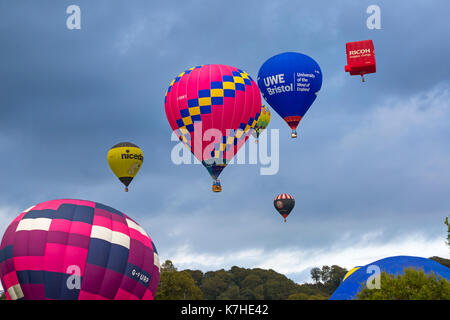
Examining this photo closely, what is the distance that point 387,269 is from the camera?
31609 mm

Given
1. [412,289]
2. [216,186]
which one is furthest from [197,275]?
[412,289]

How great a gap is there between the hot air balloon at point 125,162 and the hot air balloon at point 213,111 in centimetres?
929

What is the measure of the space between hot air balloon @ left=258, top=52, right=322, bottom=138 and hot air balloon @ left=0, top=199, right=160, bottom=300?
13.7m

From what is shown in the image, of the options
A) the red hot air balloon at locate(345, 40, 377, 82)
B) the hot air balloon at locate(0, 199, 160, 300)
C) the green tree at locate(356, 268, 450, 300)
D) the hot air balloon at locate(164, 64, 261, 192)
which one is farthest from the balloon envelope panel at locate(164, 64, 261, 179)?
the green tree at locate(356, 268, 450, 300)

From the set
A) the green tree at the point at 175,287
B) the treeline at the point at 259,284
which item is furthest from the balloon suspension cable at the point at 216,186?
the treeline at the point at 259,284

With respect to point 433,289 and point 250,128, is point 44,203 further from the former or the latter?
point 433,289

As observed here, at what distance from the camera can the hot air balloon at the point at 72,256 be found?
93.0 feet

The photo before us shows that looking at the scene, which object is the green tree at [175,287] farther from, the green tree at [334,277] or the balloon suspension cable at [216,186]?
the green tree at [334,277]

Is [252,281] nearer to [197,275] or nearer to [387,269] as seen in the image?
[197,275]

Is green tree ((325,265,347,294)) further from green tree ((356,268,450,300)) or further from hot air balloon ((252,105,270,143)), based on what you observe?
green tree ((356,268,450,300))

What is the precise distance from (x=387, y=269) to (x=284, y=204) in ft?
75.5

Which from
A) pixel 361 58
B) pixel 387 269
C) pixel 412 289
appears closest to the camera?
pixel 412 289

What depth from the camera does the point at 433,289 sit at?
23.4 meters
